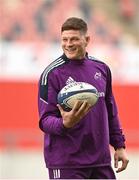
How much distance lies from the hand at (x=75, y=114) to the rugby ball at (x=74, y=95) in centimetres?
11

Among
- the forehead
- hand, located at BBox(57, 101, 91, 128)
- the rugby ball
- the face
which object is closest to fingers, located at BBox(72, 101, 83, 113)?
hand, located at BBox(57, 101, 91, 128)

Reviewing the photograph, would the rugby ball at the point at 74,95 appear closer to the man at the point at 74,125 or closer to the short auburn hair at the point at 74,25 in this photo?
the man at the point at 74,125

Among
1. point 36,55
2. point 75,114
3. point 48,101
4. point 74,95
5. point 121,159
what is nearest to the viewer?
point 75,114

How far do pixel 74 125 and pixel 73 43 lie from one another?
0.63 m

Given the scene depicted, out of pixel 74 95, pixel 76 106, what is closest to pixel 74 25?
pixel 74 95

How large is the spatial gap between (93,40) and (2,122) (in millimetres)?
2842

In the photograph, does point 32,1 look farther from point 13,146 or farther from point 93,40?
point 13,146

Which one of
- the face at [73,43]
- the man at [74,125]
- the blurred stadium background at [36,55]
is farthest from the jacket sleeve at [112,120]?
the blurred stadium background at [36,55]

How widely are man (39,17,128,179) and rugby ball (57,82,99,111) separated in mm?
73

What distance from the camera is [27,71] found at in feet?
52.6

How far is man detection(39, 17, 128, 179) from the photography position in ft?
18.7

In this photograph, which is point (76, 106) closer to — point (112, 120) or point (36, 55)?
point (112, 120)

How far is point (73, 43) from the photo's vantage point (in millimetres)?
5746

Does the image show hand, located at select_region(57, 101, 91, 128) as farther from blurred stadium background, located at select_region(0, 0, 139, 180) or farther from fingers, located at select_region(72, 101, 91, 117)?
blurred stadium background, located at select_region(0, 0, 139, 180)
